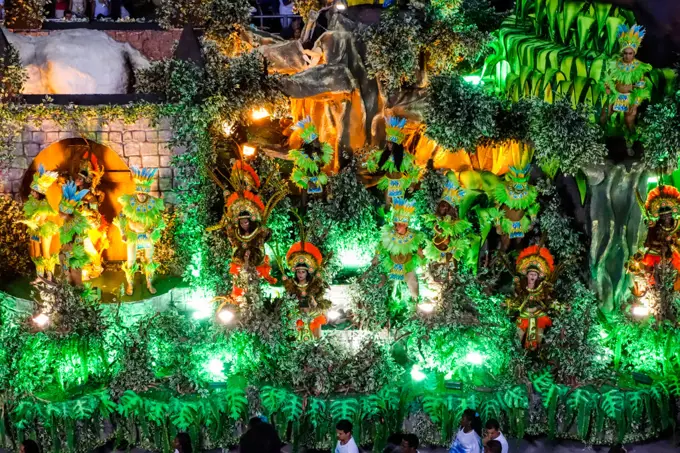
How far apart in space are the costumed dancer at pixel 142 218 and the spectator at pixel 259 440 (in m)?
4.09

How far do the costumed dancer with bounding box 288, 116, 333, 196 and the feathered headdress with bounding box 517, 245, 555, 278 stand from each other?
299 centimetres

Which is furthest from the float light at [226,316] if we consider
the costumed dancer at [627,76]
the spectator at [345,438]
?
the costumed dancer at [627,76]

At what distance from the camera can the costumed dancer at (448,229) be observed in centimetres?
1342

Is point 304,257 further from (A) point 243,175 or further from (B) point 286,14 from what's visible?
(B) point 286,14

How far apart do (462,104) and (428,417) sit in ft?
12.8

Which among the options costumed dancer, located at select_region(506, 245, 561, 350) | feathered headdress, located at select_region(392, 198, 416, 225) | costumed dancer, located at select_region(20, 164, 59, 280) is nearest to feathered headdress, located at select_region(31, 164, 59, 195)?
costumed dancer, located at select_region(20, 164, 59, 280)

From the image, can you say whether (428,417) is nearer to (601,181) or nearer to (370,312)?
(370,312)

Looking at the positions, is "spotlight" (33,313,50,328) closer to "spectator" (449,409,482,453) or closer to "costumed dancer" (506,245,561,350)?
"spectator" (449,409,482,453)

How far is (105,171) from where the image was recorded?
14852 mm

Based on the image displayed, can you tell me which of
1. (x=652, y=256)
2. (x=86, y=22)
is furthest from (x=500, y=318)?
(x=86, y=22)

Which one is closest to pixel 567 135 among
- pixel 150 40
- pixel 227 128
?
pixel 227 128

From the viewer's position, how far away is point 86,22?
15.1 meters

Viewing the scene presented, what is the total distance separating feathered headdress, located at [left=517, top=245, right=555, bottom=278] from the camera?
12500mm

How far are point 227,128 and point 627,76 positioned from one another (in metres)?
5.02
